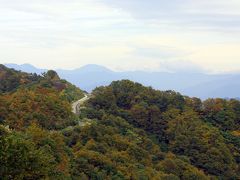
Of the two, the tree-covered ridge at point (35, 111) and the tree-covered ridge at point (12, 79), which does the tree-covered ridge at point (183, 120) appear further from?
the tree-covered ridge at point (12, 79)

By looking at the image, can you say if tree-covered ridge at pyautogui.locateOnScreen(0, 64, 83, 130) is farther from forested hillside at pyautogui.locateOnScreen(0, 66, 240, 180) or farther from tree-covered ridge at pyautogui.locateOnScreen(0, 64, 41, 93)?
tree-covered ridge at pyautogui.locateOnScreen(0, 64, 41, 93)

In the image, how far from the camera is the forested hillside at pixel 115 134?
2348 centimetres

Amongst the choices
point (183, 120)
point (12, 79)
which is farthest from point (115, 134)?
point (12, 79)

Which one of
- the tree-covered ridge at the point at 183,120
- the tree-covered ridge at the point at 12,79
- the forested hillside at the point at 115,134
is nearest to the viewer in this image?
the forested hillside at the point at 115,134

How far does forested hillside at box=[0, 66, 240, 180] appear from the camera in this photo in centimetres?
2348

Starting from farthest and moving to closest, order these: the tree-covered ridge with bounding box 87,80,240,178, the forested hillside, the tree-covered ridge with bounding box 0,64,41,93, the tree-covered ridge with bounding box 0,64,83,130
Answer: the tree-covered ridge with bounding box 0,64,41,93
the tree-covered ridge with bounding box 87,80,240,178
the tree-covered ridge with bounding box 0,64,83,130
the forested hillside

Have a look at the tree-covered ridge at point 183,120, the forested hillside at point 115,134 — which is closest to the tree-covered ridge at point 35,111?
the forested hillside at point 115,134

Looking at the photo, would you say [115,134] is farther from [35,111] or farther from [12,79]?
[12,79]

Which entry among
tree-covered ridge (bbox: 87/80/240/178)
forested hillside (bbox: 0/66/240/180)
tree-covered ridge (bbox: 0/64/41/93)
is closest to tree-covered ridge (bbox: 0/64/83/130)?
forested hillside (bbox: 0/66/240/180)

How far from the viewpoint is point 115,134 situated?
36375 millimetres

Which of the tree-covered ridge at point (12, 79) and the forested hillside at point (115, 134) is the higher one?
the tree-covered ridge at point (12, 79)

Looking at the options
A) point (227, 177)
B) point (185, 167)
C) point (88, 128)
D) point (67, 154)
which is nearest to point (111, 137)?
point (88, 128)

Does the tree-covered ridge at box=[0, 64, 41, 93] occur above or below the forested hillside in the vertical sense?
above

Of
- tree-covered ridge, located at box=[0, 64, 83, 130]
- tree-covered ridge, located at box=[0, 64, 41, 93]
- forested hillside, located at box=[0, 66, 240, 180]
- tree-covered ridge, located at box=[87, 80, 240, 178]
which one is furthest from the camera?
tree-covered ridge, located at box=[0, 64, 41, 93]
